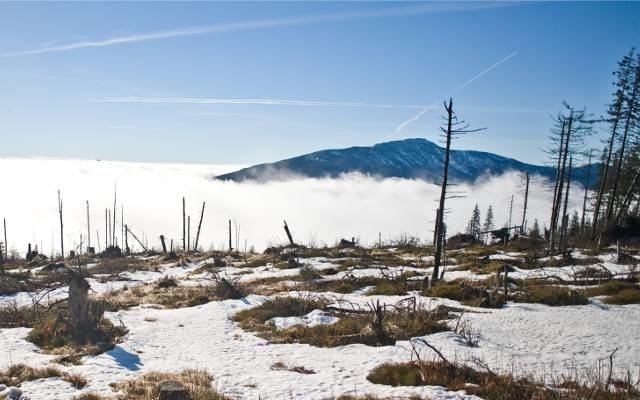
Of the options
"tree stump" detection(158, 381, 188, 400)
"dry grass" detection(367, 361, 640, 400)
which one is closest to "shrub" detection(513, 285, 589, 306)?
"dry grass" detection(367, 361, 640, 400)

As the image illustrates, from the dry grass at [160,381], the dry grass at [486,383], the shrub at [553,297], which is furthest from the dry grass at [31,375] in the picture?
the shrub at [553,297]

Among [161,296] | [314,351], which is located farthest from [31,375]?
[161,296]

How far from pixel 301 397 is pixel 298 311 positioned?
7726mm

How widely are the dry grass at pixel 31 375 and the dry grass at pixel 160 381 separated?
740 millimetres

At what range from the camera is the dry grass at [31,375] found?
26.7ft

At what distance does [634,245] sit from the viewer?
30.0 metres

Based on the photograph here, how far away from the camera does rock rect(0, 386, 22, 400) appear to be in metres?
7.27

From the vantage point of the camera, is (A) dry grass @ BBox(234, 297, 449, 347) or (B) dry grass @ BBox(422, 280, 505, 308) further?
(B) dry grass @ BBox(422, 280, 505, 308)

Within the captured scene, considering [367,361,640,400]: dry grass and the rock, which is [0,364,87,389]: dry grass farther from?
[367,361,640,400]: dry grass

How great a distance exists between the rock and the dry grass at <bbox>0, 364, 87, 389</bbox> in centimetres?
64

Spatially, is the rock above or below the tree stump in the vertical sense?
below

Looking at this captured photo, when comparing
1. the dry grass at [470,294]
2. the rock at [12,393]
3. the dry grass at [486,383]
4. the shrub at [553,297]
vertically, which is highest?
the dry grass at [486,383]

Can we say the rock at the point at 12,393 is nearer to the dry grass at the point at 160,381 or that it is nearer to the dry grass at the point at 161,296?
the dry grass at the point at 160,381

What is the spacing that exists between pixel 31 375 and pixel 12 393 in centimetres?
Result: 117
